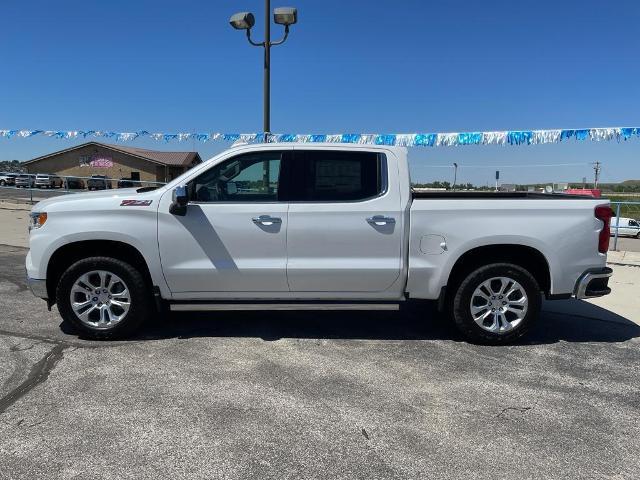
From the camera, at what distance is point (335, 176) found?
16.4ft

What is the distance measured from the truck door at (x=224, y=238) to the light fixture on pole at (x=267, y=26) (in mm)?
6041

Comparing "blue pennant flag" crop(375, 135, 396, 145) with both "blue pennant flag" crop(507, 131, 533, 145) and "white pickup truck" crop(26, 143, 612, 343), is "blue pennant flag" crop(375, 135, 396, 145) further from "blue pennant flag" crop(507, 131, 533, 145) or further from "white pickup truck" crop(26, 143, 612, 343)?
"white pickup truck" crop(26, 143, 612, 343)

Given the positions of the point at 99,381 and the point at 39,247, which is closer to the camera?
the point at 99,381

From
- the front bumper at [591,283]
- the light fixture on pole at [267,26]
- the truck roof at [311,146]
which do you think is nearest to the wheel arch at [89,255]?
the truck roof at [311,146]

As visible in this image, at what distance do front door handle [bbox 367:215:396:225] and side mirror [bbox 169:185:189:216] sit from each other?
1689mm

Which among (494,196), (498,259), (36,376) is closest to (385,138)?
(494,196)

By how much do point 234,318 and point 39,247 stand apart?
2.11m

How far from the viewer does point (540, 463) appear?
300 centimetres

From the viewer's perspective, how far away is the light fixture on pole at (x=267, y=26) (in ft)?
32.7

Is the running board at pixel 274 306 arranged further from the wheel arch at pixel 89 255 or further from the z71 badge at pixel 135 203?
the z71 badge at pixel 135 203

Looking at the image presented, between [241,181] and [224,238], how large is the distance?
57cm

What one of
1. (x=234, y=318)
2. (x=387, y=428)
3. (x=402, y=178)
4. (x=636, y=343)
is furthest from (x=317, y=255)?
(x=636, y=343)

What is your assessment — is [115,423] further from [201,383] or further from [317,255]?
[317,255]

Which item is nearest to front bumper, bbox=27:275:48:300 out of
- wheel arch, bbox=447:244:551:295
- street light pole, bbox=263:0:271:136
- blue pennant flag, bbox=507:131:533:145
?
wheel arch, bbox=447:244:551:295
